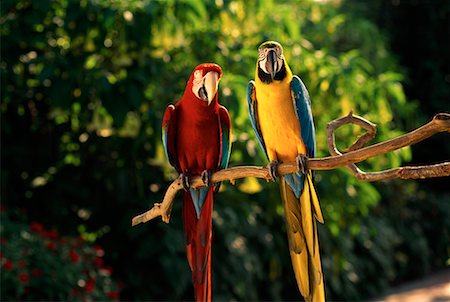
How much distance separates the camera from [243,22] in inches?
164

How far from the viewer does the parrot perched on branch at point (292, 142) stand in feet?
5.06

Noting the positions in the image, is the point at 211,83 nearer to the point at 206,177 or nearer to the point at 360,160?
the point at 206,177

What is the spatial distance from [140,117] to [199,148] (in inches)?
75.5

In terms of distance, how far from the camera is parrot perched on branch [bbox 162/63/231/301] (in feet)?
5.65

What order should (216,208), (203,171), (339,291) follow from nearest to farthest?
1. (203,171)
2. (216,208)
3. (339,291)

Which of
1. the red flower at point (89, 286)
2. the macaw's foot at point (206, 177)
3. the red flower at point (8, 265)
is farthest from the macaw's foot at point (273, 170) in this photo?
the red flower at point (89, 286)

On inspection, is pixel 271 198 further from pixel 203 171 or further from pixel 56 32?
pixel 203 171

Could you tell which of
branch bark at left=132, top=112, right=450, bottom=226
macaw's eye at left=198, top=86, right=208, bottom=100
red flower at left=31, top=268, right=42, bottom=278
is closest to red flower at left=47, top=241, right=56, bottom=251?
red flower at left=31, top=268, right=42, bottom=278

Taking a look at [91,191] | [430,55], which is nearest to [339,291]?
[91,191]

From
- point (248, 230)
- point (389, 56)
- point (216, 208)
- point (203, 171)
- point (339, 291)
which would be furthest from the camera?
point (389, 56)

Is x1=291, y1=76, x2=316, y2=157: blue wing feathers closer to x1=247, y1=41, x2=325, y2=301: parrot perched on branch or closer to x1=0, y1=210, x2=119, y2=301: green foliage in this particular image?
x1=247, y1=41, x2=325, y2=301: parrot perched on branch

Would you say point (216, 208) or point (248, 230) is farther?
point (248, 230)

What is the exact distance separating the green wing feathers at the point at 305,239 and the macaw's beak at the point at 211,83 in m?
0.30

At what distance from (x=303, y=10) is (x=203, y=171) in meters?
3.44
